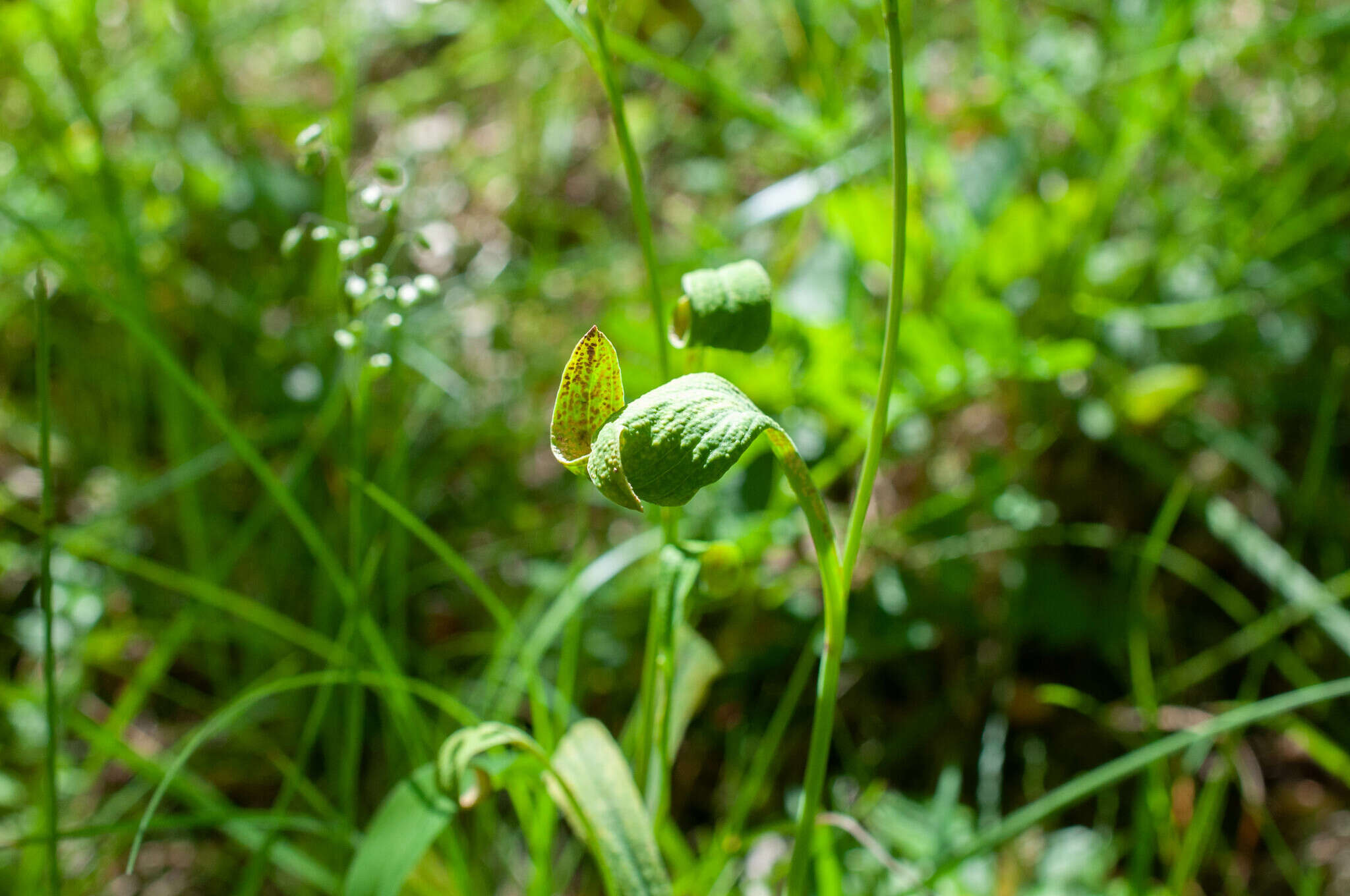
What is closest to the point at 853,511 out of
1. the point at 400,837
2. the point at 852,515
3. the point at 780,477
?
the point at 852,515

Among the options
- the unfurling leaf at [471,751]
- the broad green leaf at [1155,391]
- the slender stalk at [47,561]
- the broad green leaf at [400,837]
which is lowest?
the broad green leaf at [1155,391]

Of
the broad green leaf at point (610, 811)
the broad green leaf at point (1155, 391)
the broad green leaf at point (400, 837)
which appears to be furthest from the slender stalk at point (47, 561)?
the broad green leaf at point (1155, 391)

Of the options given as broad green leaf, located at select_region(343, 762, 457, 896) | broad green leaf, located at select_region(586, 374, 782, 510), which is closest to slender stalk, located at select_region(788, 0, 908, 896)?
broad green leaf, located at select_region(586, 374, 782, 510)

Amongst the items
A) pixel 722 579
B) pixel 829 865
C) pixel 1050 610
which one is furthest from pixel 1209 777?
pixel 722 579

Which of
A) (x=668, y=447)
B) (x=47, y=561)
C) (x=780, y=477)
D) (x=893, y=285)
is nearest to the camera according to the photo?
(x=668, y=447)

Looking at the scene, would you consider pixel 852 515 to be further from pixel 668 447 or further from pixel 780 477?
pixel 780 477

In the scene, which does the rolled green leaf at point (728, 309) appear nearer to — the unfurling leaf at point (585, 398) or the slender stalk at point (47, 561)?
the unfurling leaf at point (585, 398)
